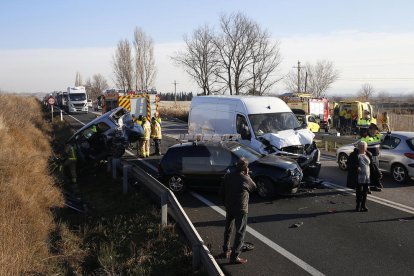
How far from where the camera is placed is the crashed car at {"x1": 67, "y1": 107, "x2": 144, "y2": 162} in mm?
15602

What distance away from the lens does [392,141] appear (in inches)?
496

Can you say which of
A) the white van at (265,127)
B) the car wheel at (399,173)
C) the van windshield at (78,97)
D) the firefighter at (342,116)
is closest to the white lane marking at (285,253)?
the white van at (265,127)

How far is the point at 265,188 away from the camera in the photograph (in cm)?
1047

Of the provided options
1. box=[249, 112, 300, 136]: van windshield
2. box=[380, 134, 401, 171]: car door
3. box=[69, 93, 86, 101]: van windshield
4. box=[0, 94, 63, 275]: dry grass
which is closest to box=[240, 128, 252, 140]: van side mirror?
box=[249, 112, 300, 136]: van windshield

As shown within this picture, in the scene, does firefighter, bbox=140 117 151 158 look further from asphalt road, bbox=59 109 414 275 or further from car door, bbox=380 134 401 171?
car door, bbox=380 134 401 171

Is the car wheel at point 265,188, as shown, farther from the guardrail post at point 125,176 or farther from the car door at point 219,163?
the guardrail post at point 125,176

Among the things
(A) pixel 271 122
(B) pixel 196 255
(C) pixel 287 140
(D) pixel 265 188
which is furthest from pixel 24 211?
(A) pixel 271 122

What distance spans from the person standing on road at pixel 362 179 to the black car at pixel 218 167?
1574mm

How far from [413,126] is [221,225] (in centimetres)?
2437

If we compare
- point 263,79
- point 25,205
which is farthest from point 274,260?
point 263,79

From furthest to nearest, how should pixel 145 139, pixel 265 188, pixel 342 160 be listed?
pixel 145 139, pixel 342 160, pixel 265 188

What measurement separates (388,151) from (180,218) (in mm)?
7523

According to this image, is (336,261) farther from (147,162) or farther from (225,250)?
(147,162)

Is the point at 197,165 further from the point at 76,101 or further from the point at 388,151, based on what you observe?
the point at 76,101
